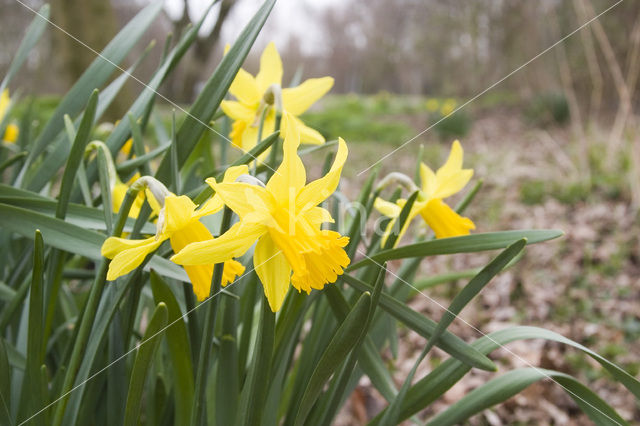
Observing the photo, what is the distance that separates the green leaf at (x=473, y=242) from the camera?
0.62 metres

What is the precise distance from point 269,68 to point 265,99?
5 centimetres

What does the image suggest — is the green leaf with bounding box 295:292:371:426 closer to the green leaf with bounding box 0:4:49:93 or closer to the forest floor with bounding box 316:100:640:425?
the forest floor with bounding box 316:100:640:425

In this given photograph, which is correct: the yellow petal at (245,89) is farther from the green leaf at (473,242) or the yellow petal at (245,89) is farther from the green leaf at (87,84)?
the green leaf at (473,242)

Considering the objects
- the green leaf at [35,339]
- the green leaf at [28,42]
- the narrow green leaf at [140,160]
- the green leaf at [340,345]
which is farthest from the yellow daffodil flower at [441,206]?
the green leaf at [28,42]

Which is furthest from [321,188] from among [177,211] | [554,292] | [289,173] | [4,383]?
[554,292]

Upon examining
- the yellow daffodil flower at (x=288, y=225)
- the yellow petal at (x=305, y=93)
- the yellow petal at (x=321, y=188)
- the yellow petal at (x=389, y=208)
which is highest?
the yellow petal at (x=305, y=93)

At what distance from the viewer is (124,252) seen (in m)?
0.49

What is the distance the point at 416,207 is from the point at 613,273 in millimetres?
1751

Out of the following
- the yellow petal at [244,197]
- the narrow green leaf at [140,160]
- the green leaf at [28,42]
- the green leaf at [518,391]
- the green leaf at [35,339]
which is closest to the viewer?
the yellow petal at [244,197]

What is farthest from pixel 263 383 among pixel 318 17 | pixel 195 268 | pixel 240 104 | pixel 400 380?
pixel 318 17

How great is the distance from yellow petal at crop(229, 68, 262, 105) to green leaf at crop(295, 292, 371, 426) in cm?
42

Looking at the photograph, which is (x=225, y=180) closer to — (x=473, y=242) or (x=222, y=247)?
(x=222, y=247)

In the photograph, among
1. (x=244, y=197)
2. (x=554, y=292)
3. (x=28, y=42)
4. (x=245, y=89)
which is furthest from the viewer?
(x=554, y=292)

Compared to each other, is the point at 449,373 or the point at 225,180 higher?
the point at 225,180
